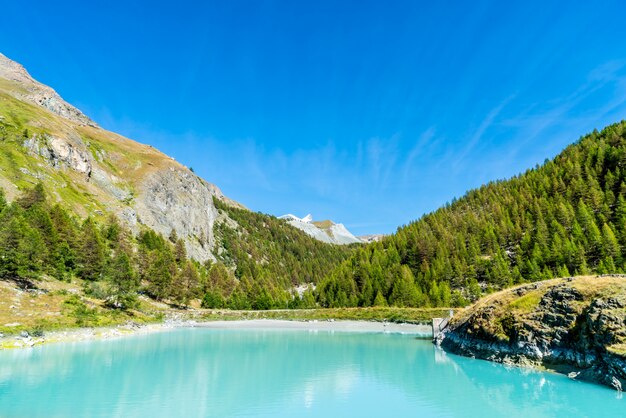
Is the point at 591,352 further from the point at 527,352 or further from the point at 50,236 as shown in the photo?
the point at 50,236

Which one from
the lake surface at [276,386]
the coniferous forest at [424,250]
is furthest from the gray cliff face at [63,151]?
the lake surface at [276,386]

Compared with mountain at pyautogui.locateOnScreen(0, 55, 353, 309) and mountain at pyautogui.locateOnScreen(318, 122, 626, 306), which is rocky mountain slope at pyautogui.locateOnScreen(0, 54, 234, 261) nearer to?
mountain at pyautogui.locateOnScreen(0, 55, 353, 309)

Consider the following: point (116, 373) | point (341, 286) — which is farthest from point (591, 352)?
point (341, 286)

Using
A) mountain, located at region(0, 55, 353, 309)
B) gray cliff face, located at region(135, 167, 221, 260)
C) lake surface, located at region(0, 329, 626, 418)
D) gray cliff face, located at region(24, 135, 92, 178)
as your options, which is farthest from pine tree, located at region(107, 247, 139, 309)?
gray cliff face, located at region(135, 167, 221, 260)

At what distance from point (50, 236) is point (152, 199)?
8304cm

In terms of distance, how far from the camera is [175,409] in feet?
60.1

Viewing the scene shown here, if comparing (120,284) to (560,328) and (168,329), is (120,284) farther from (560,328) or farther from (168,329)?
(560,328)

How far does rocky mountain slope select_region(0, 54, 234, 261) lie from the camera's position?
102m

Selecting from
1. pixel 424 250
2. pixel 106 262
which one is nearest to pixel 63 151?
pixel 106 262

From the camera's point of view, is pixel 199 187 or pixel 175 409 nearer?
pixel 175 409

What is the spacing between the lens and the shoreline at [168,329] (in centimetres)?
3650

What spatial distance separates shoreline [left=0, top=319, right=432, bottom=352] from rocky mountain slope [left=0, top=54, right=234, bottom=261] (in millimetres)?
51201

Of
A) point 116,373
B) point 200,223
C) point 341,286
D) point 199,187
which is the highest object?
point 199,187

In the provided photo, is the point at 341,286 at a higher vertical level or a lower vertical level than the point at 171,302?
higher
